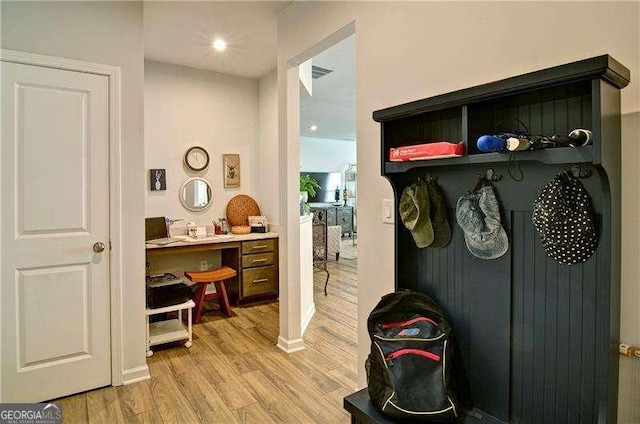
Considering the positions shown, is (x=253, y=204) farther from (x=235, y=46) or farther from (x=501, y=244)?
(x=501, y=244)

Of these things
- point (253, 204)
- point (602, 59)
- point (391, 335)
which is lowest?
point (391, 335)

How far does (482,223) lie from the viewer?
4.70ft

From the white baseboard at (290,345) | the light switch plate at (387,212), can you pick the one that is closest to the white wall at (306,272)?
the white baseboard at (290,345)

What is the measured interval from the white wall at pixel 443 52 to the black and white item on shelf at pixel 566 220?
12 centimetres

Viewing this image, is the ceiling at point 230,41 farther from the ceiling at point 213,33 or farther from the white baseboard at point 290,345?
the white baseboard at point 290,345

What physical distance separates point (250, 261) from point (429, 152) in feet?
10.2

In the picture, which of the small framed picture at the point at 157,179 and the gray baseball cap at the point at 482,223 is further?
the small framed picture at the point at 157,179

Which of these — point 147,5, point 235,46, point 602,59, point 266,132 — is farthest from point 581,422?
point 266,132

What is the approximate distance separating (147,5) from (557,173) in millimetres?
3042

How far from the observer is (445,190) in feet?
5.31

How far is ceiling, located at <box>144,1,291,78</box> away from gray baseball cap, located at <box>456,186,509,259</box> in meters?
2.23

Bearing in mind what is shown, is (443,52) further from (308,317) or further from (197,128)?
(197,128)

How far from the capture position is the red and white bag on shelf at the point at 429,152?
56.1 inches

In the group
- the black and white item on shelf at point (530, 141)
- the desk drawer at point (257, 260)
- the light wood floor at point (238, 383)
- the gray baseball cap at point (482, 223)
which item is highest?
the black and white item on shelf at point (530, 141)
